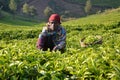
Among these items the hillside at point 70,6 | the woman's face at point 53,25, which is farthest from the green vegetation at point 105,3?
the woman's face at point 53,25

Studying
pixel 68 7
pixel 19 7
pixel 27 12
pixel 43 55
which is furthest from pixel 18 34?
pixel 68 7

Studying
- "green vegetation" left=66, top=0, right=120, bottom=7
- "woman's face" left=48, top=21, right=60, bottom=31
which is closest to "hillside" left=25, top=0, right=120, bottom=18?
"green vegetation" left=66, top=0, right=120, bottom=7

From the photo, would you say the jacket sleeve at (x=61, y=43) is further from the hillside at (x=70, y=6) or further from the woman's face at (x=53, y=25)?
the hillside at (x=70, y=6)

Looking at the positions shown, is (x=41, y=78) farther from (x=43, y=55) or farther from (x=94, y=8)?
(x=94, y=8)

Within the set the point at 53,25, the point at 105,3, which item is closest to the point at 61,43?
the point at 53,25

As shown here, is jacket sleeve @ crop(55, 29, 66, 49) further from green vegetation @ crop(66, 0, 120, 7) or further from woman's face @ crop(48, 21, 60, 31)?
green vegetation @ crop(66, 0, 120, 7)

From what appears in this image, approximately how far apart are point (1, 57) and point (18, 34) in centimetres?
3301

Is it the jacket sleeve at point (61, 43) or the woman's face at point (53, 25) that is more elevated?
the woman's face at point (53, 25)

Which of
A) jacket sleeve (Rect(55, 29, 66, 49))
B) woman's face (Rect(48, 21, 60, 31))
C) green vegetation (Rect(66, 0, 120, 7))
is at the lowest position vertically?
jacket sleeve (Rect(55, 29, 66, 49))

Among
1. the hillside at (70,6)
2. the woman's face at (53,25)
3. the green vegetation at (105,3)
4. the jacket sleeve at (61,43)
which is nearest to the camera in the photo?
the jacket sleeve at (61,43)

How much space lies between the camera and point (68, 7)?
151 m

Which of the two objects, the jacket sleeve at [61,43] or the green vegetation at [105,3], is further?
the green vegetation at [105,3]

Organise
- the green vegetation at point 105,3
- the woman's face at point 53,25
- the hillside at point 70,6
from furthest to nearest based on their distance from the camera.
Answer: the green vegetation at point 105,3 < the hillside at point 70,6 < the woman's face at point 53,25

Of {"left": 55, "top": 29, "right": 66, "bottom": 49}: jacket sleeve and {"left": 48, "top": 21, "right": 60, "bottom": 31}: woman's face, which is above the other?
{"left": 48, "top": 21, "right": 60, "bottom": 31}: woman's face
